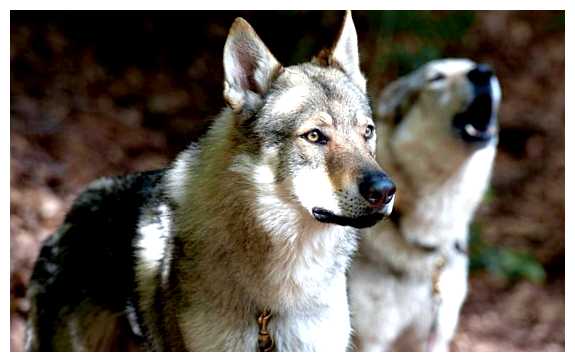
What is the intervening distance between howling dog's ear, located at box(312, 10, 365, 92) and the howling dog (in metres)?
1.62

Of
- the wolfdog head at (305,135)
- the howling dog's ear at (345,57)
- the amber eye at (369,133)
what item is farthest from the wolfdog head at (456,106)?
the amber eye at (369,133)

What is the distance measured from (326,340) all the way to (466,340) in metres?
3.76

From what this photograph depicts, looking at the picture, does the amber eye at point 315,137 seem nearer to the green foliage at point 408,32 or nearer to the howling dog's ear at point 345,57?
the howling dog's ear at point 345,57

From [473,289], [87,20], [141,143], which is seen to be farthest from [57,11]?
[473,289]

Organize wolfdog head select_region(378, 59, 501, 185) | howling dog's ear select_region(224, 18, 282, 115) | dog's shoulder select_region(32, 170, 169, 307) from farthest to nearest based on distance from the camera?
wolfdog head select_region(378, 59, 501, 185)
dog's shoulder select_region(32, 170, 169, 307)
howling dog's ear select_region(224, 18, 282, 115)

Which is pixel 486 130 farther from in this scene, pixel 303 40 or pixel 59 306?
pixel 303 40

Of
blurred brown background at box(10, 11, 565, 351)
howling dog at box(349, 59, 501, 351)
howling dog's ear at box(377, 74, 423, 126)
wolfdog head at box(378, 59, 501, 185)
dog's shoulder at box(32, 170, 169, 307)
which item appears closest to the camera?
dog's shoulder at box(32, 170, 169, 307)

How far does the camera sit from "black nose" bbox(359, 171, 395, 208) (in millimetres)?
2979

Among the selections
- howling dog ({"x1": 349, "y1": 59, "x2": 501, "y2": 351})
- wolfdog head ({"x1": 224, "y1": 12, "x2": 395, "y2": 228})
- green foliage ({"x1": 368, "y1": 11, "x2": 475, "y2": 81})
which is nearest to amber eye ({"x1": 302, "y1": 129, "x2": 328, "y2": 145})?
wolfdog head ({"x1": 224, "y1": 12, "x2": 395, "y2": 228})

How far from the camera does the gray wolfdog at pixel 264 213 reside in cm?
317

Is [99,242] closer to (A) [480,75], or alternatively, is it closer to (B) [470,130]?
(B) [470,130]

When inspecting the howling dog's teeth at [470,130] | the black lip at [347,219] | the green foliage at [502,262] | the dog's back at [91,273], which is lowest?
the green foliage at [502,262]

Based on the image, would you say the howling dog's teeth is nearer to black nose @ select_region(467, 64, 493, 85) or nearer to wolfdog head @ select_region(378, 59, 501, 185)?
wolfdog head @ select_region(378, 59, 501, 185)

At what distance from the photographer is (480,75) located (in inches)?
205
